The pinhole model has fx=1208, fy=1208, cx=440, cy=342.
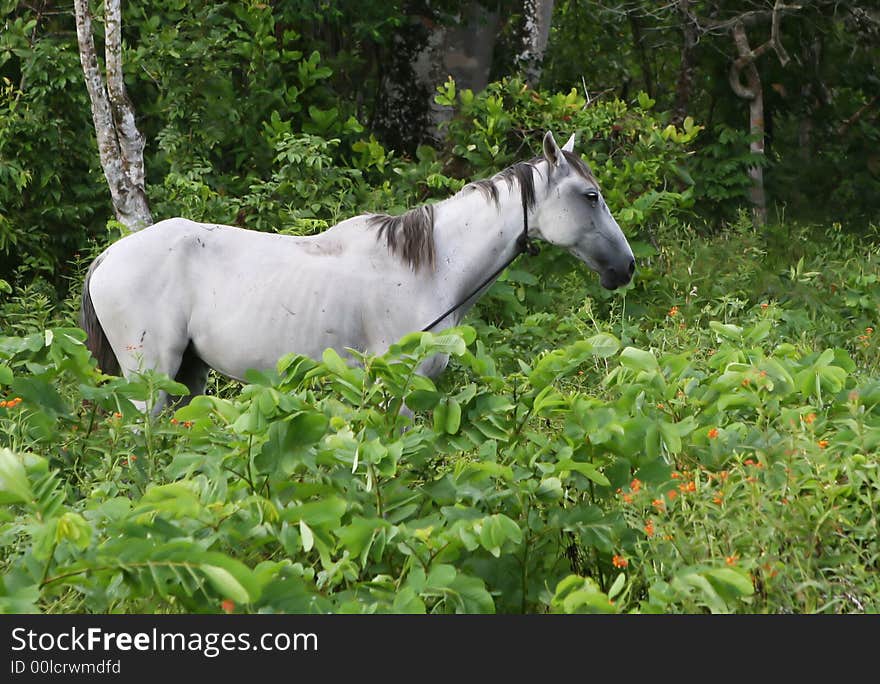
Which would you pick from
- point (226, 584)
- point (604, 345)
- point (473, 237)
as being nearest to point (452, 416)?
point (604, 345)

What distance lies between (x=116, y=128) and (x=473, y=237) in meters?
3.48

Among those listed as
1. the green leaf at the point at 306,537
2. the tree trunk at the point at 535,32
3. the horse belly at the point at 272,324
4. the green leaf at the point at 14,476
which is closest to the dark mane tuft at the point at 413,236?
the horse belly at the point at 272,324

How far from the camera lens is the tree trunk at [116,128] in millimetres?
7474

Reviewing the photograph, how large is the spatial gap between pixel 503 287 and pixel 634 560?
4.42 m

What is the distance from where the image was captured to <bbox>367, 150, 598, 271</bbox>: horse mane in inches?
205

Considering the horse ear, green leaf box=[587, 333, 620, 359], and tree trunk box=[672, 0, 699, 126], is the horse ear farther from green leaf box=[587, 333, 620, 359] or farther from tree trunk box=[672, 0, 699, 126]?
tree trunk box=[672, 0, 699, 126]

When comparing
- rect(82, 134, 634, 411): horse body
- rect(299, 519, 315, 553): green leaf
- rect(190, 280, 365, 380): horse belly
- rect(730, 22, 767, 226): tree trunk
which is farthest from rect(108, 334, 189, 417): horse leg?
rect(730, 22, 767, 226): tree trunk

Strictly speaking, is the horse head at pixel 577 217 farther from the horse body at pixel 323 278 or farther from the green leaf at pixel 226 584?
the green leaf at pixel 226 584

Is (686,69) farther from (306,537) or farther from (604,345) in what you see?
(306,537)

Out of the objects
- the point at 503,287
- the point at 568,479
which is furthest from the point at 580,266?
the point at 568,479

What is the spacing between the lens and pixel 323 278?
5.21 m

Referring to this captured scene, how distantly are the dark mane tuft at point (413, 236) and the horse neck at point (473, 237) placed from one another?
5 centimetres

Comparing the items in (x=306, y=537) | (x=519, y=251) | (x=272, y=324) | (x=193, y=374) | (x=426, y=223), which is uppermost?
(x=426, y=223)

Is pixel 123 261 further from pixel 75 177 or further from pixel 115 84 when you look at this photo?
pixel 75 177
